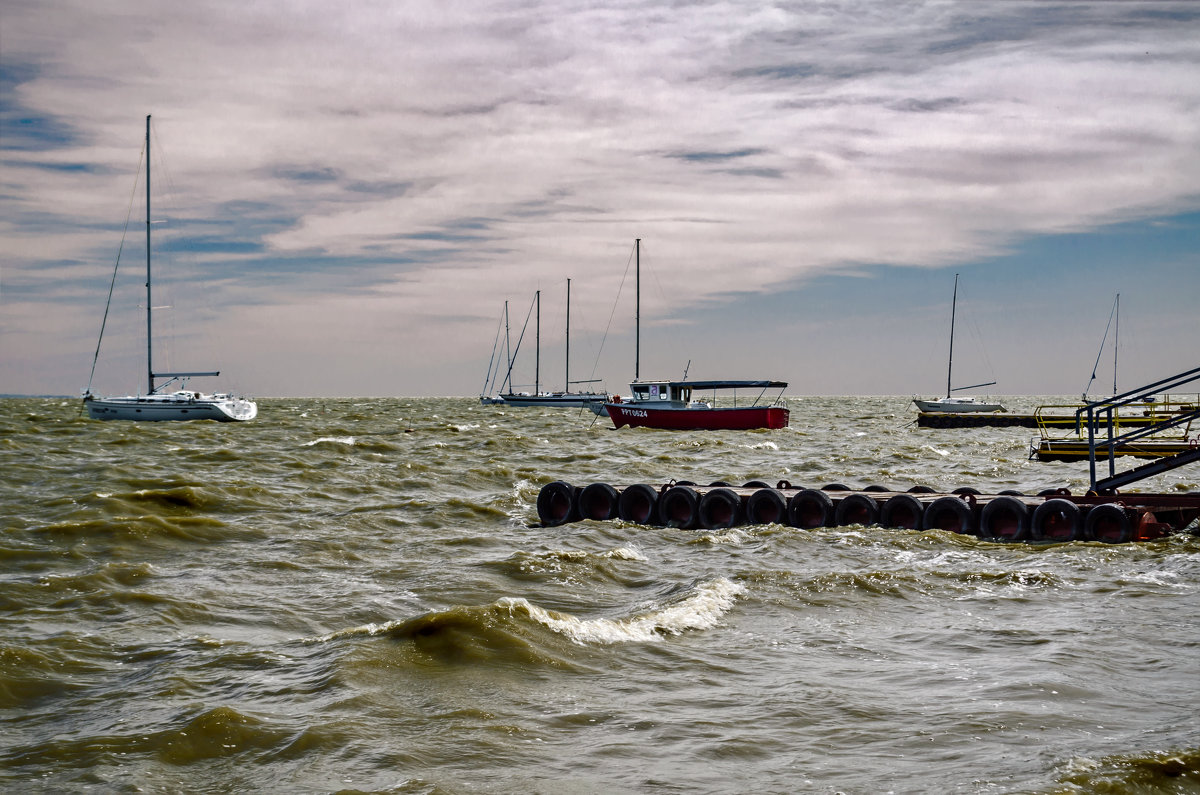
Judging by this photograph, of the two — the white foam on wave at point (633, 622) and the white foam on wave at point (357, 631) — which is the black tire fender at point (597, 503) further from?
the white foam on wave at point (357, 631)

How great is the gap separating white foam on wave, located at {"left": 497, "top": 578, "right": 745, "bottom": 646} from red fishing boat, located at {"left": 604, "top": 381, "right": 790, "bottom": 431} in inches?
1843

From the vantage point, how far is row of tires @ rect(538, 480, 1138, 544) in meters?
17.7

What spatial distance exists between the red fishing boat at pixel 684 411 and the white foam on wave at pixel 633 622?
1843 inches

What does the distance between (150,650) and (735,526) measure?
12972 millimetres

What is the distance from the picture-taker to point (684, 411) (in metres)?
59.1

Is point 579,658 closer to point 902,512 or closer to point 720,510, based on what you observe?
point 720,510

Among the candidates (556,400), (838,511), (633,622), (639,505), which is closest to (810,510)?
(838,511)

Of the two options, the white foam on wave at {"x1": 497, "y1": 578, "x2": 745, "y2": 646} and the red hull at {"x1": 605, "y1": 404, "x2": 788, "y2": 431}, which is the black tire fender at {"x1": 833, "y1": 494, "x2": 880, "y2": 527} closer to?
the white foam on wave at {"x1": 497, "y1": 578, "x2": 745, "y2": 646}

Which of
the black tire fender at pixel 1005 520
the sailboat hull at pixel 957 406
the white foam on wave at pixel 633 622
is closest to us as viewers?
the white foam on wave at pixel 633 622

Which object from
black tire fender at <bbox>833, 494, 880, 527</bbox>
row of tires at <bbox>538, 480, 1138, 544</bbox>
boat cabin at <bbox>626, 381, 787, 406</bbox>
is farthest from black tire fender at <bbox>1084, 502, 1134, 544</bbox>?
boat cabin at <bbox>626, 381, 787, 406</bbox>

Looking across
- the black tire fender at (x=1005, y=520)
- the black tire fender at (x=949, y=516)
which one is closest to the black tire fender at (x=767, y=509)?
the black tire fender at (x=949, y=516)

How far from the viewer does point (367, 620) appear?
11391 mm

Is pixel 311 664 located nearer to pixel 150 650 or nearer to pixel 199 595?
pixel 150 650

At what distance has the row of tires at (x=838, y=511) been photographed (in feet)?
58.0
